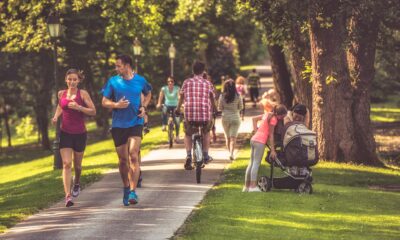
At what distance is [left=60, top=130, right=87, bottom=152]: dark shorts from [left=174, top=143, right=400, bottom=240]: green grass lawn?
2037 millimetres

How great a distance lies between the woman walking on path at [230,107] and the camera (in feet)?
65.4

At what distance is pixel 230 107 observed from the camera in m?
20.2

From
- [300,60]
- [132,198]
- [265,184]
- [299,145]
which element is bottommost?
[265,184]

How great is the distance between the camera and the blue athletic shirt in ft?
41.7

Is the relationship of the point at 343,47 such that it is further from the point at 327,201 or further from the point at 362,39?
the point at 327,201

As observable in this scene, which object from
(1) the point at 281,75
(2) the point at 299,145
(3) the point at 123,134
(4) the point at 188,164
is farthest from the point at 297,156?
(1) the point at 281,75

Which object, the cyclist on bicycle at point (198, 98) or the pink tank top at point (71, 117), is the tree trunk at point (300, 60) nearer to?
the cyclist on bicycle at point (198, 98)

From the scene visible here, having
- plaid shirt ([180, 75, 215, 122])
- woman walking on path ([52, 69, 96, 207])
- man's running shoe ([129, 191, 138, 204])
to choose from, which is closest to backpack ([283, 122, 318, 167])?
plaid shirt ([180, 75, 215, 122])

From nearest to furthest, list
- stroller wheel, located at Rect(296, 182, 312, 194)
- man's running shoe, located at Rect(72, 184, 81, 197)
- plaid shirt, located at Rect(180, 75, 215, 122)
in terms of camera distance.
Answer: man's running shoe, located at Rect(72, 184, 81, 197) → stroller wheel, located at Rect(296, 182, 312, 194) → plaid shirt, located at Rect(180, 75, 215, 122)

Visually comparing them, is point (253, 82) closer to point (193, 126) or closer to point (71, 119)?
point (193, 126)

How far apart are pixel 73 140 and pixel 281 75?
72.1 feet

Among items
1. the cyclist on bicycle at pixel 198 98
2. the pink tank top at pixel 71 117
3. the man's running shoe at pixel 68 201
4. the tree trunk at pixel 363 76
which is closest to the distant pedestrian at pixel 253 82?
the tree trunk at pixel 363 76

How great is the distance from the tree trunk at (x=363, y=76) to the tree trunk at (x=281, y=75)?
427 inches

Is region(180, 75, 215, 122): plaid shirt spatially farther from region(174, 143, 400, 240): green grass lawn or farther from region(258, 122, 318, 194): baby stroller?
region(258, 122, 318, 194): baby stroller
